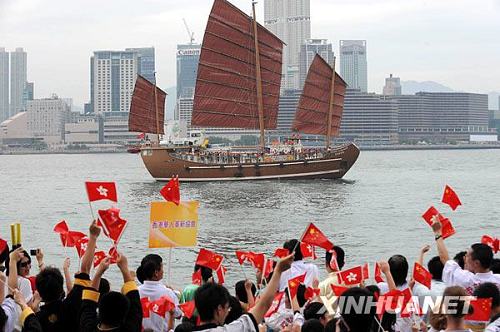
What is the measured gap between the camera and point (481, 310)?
4906 mm

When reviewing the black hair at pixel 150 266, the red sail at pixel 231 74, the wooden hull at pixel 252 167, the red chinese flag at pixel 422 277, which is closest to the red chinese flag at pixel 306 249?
the red chinese flag at pixel 422 277

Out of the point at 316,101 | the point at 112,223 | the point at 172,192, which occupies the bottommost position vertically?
the point at 112,223

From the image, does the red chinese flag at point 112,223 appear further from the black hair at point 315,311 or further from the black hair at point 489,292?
the black hair at point 489,292

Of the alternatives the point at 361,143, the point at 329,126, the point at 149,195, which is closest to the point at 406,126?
the point at 361,143

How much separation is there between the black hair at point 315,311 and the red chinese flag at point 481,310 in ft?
2.97

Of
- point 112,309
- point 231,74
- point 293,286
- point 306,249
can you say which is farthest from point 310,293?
point 231,74

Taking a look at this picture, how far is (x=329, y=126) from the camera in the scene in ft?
176

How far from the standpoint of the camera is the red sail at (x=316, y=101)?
53062mm

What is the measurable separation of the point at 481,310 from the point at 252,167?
46.1 meters

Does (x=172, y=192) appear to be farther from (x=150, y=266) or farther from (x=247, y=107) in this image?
(x=247, y=107)

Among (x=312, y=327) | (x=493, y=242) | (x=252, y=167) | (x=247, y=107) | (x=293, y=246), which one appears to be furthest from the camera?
(x=247, y=107)

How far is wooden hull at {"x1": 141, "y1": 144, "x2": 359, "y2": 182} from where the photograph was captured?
51219mm

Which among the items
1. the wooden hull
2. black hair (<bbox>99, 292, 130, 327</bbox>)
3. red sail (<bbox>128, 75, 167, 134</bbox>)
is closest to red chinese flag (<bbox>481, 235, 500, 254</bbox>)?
black hair (<bbox>99, 292, 130, 327</bbox>)

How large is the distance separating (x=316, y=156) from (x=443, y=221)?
45.6m
